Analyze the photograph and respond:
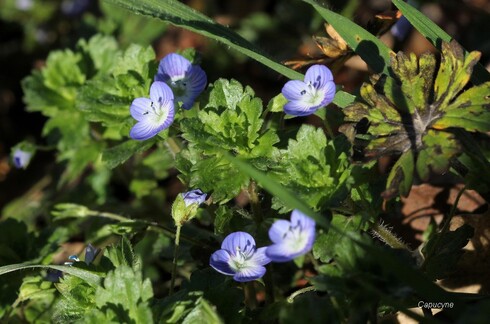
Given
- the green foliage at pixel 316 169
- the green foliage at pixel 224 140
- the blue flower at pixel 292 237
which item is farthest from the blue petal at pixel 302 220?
the green foliage at pixel 224 140

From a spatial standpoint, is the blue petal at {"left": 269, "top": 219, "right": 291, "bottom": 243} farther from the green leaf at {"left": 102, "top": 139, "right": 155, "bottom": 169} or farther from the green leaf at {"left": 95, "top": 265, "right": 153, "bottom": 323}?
the green leaf at {"left": 102, "top": 139, "right": 155, "bottom": 169}

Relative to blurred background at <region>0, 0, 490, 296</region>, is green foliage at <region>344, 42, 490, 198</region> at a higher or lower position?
higher

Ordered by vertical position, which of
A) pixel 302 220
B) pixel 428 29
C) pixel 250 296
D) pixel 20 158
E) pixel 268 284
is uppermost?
pixel 428 29

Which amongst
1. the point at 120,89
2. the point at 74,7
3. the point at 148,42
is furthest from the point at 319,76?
the point at 74,7

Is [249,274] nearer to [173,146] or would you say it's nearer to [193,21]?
[173,146]

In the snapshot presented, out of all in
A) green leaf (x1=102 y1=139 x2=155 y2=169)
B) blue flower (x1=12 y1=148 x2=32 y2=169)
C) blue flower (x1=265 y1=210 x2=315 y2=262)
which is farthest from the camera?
blue flower (x1=12 y1=148 x2=32 y2=169)


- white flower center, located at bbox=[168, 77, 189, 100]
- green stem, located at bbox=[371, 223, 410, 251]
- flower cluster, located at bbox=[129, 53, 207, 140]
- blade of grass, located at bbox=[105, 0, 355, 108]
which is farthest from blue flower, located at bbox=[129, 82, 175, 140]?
green stem, located at bbox=[371, 223, 410, 251]

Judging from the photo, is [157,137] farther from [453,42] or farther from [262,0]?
[262,0]

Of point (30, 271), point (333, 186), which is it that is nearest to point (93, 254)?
point (30, 271)
